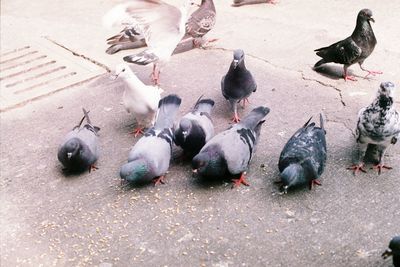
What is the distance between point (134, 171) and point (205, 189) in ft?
1.78

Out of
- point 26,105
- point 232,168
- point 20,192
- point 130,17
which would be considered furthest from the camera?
point 26,105

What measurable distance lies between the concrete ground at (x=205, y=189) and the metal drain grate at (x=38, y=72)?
0.12ft

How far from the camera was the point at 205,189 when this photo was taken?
3672 millimetres

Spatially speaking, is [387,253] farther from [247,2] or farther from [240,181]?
[247,2]

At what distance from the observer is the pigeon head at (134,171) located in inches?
141

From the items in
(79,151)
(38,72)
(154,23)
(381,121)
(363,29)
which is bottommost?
(38,72)

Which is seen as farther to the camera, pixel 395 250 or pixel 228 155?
pixel 228 155

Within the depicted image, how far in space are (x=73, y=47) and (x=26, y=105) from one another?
1.32 metres

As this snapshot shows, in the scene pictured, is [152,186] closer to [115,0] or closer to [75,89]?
[75,89]

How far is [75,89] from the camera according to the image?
526 cm

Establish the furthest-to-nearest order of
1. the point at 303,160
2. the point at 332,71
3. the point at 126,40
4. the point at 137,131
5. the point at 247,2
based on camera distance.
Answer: the point at 247,2 → the point at 126,40 → the point at 332,71 → the point at 137,131 → the point at 303,160

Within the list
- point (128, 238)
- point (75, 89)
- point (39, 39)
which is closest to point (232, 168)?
point (128, 238)

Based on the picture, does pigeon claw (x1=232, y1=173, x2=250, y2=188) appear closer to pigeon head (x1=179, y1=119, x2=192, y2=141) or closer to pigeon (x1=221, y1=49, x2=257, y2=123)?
pigeon head (x1=179, y1=119, x2=192, y2=141)

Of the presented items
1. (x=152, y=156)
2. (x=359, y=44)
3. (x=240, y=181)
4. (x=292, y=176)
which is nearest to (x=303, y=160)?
(x=292, y=176)
